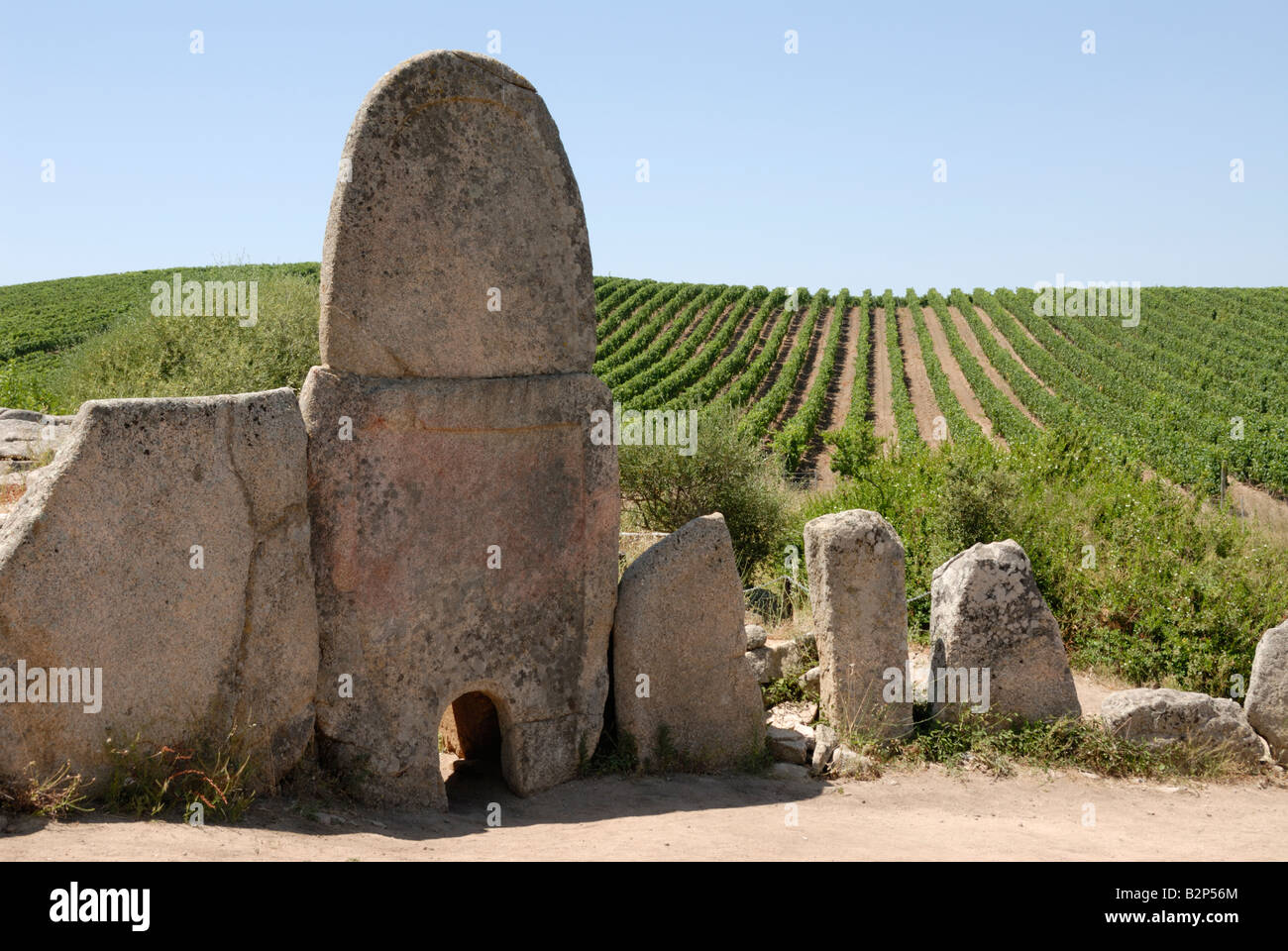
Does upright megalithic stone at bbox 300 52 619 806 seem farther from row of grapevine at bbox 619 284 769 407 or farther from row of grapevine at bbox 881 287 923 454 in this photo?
row of grapevine at bbox 619 284 769 407

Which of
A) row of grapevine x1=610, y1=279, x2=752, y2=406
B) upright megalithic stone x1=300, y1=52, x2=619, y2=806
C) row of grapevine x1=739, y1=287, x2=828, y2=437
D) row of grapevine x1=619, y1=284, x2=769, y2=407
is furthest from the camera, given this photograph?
row of grapevine x1=610, y1=279, x2=752, y2=406

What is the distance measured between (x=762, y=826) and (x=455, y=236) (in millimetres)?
4125

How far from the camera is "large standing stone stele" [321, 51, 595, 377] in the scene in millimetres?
6293

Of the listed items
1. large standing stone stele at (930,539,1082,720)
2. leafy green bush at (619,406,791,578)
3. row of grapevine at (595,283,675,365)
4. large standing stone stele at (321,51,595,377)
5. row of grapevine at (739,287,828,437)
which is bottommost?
large standing stone stele at (930,539,1082,720)

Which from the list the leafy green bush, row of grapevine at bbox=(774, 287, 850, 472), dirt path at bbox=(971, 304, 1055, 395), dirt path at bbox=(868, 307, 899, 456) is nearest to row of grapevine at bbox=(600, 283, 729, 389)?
row of grapevine at bbox=(774, 287, 850, 472)

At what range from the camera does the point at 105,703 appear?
5359 millimetres

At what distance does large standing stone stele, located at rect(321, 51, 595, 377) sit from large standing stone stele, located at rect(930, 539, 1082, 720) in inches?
139

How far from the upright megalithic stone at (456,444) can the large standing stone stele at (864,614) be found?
5.66 ft

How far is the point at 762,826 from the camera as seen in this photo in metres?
6.17

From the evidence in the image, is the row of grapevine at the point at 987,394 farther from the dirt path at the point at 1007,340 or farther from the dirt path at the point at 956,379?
the dirt path at the point at 1007,340

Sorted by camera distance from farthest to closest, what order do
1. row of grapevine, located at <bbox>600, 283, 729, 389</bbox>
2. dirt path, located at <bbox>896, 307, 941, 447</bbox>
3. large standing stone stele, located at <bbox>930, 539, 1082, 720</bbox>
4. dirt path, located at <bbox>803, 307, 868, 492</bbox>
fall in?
row of grapevine, located at <bbox>600, 283, 729, 389</bbox> → dirt path, located at <bbox>896, 307, 941, 447</bbox> → dirt path, located at <bbox>803, 307, 868, 492</bbox> → large standing stone stele, located at <bbox>930, 539, 1082, 720</bbox>

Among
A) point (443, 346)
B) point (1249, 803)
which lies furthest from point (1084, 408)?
point (443, 346)

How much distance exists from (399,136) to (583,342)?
178 centimetres

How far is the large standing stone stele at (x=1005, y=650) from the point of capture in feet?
26.2
